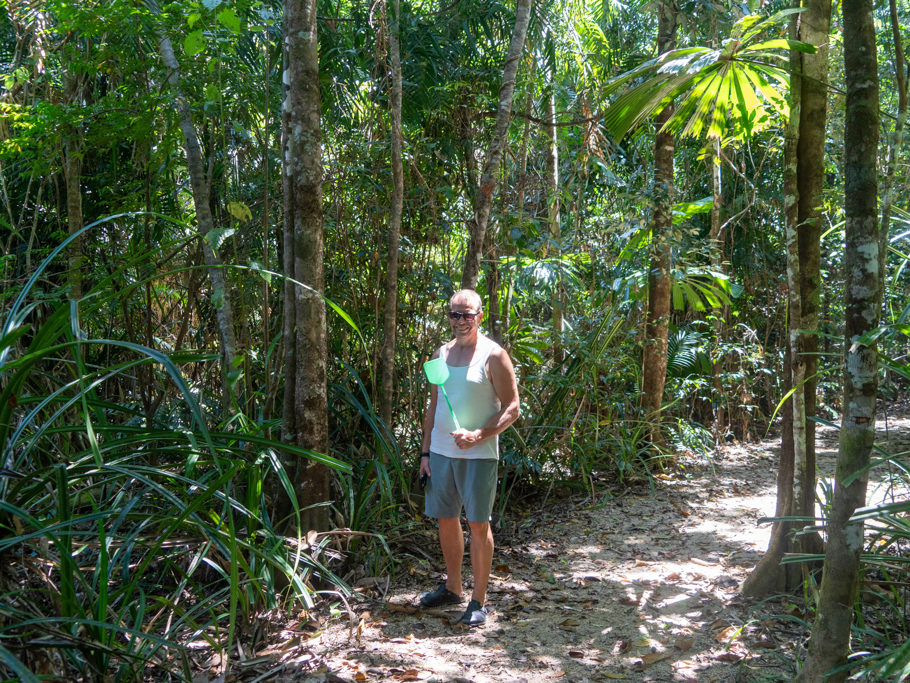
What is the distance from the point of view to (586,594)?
4059 millimetres

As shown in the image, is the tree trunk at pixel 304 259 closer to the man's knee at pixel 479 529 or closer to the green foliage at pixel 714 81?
the man's knee at pixel 479 529

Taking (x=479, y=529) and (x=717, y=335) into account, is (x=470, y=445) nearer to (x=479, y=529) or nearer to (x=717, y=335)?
(x=479, y=529)

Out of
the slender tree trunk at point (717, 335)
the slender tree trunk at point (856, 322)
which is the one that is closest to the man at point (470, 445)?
the slender tree trunk at point (856, 322)

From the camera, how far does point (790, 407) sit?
3703mm

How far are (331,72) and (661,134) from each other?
301 cm

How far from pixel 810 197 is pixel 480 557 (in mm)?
2462

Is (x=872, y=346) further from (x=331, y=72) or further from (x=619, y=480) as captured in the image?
(x=331, y=72)

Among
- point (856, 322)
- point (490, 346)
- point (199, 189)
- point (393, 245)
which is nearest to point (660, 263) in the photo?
point (393, 245)

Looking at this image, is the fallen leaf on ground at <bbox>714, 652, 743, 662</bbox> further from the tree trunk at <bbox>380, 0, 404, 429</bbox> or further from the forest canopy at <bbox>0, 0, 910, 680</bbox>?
the tree trunk at <bbox>380, 0, 404, 429</bbox>

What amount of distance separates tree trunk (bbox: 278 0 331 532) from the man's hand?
29.2 inches

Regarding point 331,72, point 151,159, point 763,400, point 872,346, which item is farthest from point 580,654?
point 763,400

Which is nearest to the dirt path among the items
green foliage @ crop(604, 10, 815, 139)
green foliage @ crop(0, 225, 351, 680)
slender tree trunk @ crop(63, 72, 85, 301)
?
green foliage @ crop(0, 225, 351, 680)

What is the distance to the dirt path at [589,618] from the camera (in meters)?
3.09

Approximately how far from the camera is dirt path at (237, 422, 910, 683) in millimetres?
3088
